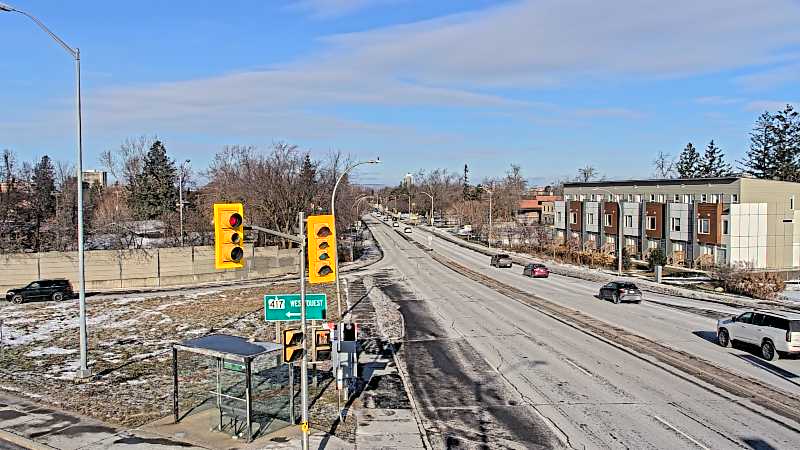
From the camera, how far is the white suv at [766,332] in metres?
22.5

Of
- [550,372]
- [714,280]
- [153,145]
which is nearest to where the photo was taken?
[550,372]

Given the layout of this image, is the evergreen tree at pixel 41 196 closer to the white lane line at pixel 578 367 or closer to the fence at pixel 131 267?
the fence at pixel 131 267

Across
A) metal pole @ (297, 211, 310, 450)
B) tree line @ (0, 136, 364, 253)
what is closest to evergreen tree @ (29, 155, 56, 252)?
tree line @ (0, 136, 364, 253)

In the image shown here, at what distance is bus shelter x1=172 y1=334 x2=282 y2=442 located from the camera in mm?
14750

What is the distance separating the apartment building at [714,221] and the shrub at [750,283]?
10289 millimetres

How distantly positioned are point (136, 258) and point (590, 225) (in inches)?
2114

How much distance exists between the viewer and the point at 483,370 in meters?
21.6

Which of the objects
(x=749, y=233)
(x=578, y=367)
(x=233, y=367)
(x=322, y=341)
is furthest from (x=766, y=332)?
(x=749, y=233)

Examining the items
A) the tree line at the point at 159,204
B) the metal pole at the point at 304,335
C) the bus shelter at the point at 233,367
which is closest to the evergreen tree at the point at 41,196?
the tree line at the point at 159,204

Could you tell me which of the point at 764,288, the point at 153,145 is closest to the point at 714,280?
the point at 764,288

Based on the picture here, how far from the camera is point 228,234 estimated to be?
39.3 feet

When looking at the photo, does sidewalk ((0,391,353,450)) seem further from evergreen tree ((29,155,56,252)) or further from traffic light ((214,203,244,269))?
evergreen tree ((29,155,56,252))

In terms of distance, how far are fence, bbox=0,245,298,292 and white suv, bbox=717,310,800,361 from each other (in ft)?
131

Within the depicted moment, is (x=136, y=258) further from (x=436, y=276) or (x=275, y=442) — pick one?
(x=275, y=442)
